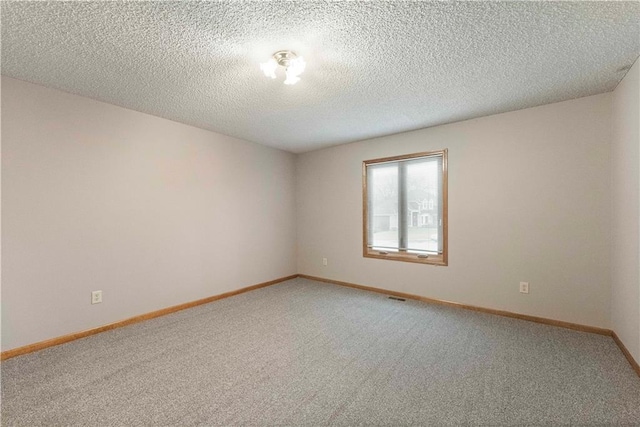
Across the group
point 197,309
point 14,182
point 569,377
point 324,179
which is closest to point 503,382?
point 569,377

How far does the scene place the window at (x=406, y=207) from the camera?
3650mm

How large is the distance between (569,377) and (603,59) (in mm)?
2305

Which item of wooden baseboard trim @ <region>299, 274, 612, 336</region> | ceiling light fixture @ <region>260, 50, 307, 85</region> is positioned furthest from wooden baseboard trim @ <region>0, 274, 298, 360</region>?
ceiling light fixture @ <region>260, 50, 307, 85</region>

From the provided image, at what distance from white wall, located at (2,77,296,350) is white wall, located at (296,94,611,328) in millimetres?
2304

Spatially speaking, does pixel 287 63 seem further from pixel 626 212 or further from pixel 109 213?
pixel 626 212

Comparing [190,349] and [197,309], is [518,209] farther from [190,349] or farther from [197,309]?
[197,309]

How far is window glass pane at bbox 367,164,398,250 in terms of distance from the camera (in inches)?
161

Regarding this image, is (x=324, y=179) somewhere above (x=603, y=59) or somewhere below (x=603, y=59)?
below

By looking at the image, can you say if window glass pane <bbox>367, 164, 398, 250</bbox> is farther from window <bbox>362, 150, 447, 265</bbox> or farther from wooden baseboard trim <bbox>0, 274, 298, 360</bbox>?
wooden baseboard trim <bbox>0, 274, 298, 360</bbox>

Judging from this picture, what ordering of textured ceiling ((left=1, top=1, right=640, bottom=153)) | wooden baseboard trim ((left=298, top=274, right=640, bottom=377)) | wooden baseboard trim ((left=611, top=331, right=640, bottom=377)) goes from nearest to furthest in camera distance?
textured ceiling ((left=1, top=1, right=640, bottom=153))
wooden baseboard trim ((left=611, top=331, right=640, bottom=377))
wooden baseboard trim ((left=298, top=274, right=640, bottom=377))

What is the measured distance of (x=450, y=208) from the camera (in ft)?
11.5

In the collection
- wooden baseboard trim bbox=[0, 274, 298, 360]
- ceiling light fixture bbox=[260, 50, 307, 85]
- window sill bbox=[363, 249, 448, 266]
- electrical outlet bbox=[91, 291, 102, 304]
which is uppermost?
ceiling light fixture bbox=[260, 50, 307, 85]

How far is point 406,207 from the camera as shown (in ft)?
13.0

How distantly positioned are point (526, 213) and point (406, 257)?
150 cm
